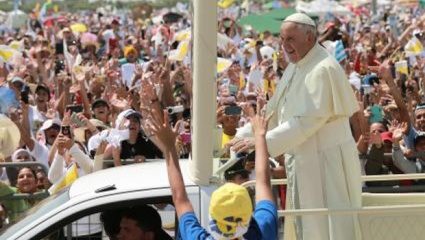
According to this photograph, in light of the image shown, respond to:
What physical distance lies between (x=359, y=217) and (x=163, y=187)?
111cm

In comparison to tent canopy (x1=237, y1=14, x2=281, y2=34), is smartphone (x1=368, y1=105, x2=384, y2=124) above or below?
below

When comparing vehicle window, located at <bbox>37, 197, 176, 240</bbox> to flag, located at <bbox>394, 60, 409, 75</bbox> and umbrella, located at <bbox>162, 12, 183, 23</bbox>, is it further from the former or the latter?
umbrella, located at <bbox>162, 12, 183, 23</bbox>

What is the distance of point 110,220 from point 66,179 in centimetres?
326

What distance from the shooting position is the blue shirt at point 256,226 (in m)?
4.34

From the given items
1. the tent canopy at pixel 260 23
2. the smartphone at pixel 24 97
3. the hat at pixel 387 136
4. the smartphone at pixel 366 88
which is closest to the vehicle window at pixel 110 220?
the hat at pixel 387 136

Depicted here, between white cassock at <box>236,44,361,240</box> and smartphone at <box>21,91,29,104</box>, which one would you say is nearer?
white cassock at <box>236,44,361,240</box>

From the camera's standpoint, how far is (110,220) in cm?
529

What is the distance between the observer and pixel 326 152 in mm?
5715

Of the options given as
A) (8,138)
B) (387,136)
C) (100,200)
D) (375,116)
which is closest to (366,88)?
(375,116)

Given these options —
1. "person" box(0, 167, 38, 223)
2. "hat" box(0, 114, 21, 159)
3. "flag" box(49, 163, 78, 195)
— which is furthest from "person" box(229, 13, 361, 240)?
"hat" box(0, 114, 21, 159)

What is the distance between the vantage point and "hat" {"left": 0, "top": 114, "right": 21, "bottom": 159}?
975 centimetres

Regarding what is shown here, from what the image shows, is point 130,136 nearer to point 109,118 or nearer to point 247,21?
point 109,118

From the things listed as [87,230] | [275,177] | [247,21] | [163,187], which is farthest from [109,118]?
[247,21]

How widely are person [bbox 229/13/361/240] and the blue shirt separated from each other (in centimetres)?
102
